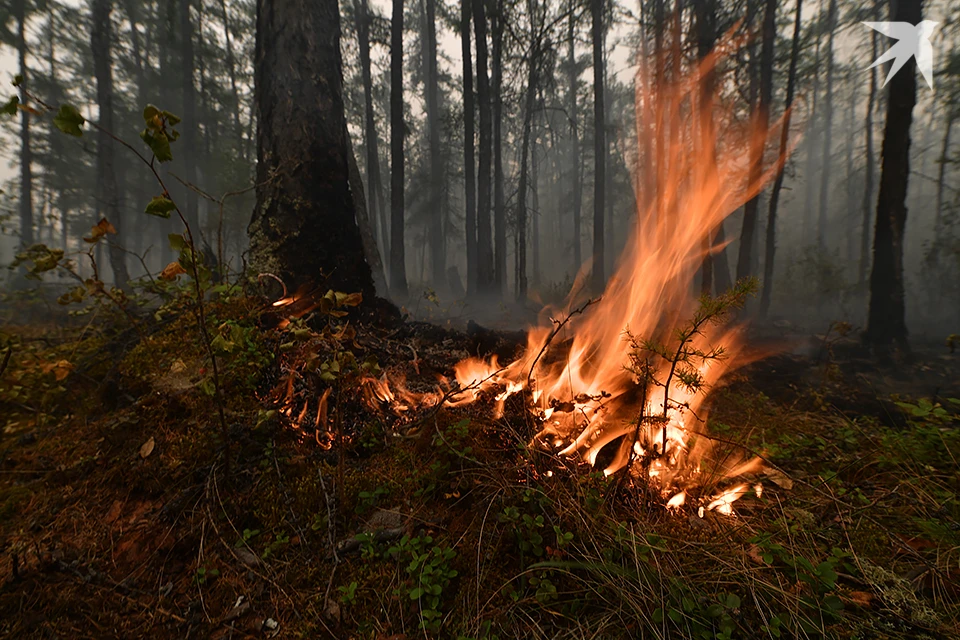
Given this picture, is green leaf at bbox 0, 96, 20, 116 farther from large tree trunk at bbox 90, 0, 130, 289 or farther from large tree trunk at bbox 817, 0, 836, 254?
large tree trunk at bbox 817, 0, 836, 254

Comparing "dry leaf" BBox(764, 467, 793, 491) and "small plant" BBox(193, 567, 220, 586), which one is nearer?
"small plant" BBox(193, 567, 220, 586)

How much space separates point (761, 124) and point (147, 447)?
18032mm

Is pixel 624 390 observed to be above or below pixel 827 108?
below

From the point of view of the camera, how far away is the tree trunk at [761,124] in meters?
11.9

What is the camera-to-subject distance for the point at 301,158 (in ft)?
14.6

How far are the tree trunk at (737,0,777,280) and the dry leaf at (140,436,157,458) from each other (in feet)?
43.6

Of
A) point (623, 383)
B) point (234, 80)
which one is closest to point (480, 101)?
point (623, 383)

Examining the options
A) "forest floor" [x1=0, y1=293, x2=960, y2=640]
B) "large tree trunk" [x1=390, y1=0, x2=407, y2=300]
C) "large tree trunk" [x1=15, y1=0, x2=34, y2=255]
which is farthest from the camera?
"large tree trunk" [x1=15, y1=0, x2=34, y2=255]

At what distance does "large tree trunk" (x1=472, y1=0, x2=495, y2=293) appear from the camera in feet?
42.2

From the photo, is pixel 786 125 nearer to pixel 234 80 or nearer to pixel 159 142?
pixel 159 142

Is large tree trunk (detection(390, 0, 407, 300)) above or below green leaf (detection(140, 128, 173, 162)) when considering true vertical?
above

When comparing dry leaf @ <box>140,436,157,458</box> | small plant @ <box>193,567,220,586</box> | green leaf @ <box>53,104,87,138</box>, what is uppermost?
green leaf @ <box>53,104,87,138</box>

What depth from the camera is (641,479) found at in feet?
7.66

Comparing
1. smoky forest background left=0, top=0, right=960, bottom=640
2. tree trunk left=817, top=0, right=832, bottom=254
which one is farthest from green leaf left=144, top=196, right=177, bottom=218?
tree trunk left=817, top=0, right=832, bottom=254
